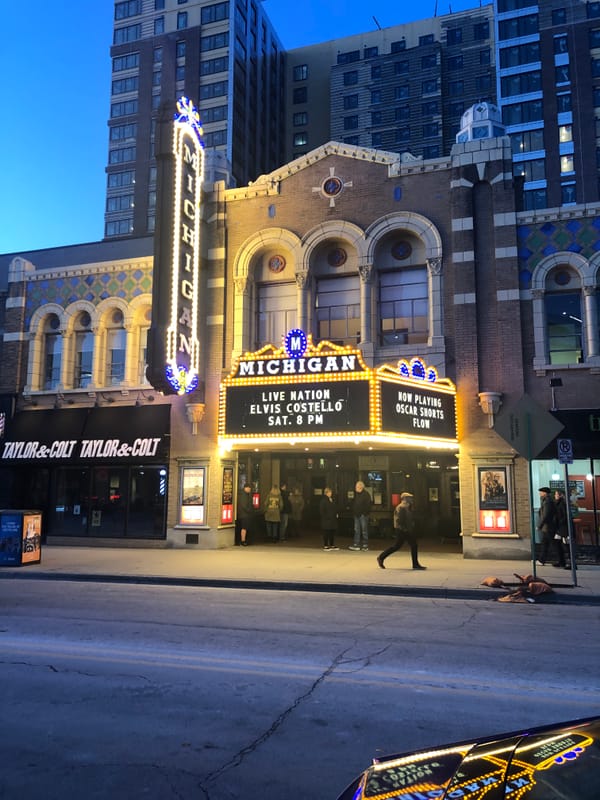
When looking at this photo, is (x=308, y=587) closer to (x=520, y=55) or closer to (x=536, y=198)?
(x=536, y=198)

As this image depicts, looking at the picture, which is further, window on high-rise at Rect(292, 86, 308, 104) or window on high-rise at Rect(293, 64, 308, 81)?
window on high-rise at Rect(293, 64, 308, 81)

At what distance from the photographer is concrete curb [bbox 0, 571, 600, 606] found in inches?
→ 455

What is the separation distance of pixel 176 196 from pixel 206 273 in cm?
282

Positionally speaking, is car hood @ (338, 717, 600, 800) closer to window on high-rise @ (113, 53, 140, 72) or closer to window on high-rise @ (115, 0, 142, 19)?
window on high-rise @ (113, 53, 140, 72)

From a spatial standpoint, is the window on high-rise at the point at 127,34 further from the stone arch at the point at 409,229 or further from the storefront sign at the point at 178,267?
the stone arch at the point at 409,229

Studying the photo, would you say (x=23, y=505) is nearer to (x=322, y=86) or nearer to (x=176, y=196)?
(x=176, y=196)

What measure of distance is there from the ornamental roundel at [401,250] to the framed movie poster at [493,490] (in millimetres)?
6976

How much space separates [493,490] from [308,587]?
6.71m

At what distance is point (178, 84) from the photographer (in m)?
74.5

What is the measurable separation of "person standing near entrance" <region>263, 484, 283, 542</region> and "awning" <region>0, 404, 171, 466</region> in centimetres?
377

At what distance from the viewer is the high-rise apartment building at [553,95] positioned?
190 ft

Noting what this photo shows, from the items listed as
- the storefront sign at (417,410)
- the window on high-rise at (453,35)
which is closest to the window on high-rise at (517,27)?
the window on high-rise at (453,35)

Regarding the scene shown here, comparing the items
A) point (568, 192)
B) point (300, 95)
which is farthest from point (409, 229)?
point (300, 95)

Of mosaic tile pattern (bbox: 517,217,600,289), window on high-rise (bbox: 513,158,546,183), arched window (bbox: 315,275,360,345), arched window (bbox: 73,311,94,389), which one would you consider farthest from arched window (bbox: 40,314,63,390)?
window on high-rise (bbox: 513,158,546,183)
